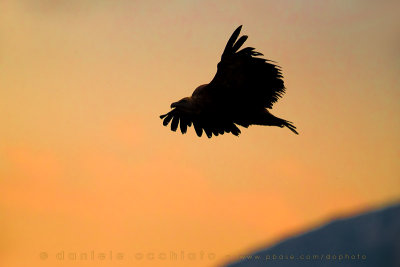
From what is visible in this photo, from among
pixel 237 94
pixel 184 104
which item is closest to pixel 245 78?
pixel 237 94

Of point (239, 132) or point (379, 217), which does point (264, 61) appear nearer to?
point (239, 132)

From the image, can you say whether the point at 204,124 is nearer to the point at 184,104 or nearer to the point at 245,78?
the point at 184,104

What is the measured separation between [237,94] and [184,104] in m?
0.70

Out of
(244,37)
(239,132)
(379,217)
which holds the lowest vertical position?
(379,217)

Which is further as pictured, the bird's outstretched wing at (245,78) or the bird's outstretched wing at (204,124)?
the bird's outstretched wing at (204,124)

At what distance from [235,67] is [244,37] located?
0.40 meters

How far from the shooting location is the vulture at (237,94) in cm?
690

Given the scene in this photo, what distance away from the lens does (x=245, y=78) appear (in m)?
7.07

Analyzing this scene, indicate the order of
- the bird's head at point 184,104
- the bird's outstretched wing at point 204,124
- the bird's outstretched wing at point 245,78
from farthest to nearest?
the bird's outstretched wing at point 204,124 < the bird's head at point 184,104 < the bird's outstretched wing at point 245,78

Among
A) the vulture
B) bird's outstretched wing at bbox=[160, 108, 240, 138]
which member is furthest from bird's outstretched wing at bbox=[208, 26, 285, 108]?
bird's outstretched wing at bbox=[160, 108, 240, 138]

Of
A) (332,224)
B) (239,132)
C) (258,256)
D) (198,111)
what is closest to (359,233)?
(332,224)

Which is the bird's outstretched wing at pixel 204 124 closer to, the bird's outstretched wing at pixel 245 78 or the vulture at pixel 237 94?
the vulture at pixel 237 94

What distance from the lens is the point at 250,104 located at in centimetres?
737

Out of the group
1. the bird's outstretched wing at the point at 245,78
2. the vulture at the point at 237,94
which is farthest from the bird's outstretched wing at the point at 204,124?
the bird's outstretched wing at the point at 245,78
